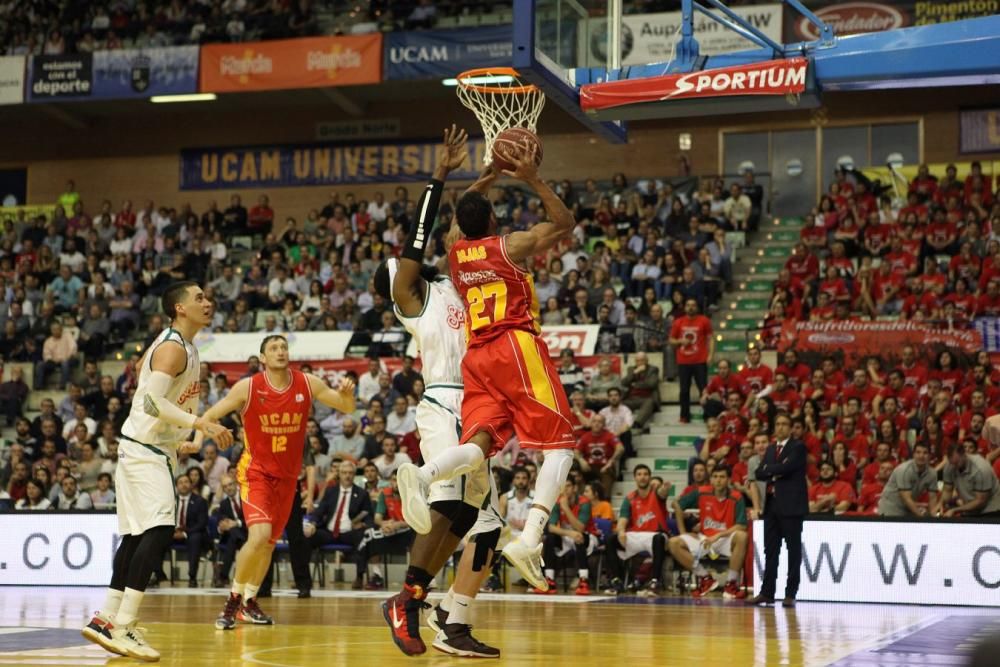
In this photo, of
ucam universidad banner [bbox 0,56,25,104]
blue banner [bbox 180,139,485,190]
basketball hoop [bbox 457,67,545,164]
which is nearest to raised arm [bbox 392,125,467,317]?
basketball hoop [bbox 457,67,545,164]

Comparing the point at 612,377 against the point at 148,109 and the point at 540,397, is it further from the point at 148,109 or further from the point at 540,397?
the point at 148,109

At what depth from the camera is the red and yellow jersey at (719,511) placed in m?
15.8

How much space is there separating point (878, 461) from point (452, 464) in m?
10.0

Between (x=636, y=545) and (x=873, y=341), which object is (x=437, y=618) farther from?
(x=873, y=341)

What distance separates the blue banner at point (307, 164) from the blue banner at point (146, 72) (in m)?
3.25

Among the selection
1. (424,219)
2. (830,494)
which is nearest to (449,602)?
(424,219)

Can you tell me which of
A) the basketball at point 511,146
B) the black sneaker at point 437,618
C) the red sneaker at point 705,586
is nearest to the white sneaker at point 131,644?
the black sneaker at point 437,618

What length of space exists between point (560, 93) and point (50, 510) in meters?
9.56

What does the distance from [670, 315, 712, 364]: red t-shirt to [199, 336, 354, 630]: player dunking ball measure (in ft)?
31.6

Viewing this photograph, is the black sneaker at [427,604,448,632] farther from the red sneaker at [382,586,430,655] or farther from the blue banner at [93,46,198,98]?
the blue banner at [93,46,198,98]

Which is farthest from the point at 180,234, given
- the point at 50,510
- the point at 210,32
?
the point at 50,510

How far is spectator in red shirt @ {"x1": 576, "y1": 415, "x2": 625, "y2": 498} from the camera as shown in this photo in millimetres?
17828

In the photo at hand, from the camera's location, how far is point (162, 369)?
8383 millimetres

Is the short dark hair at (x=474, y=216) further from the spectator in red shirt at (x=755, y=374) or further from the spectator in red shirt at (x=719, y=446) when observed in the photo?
the spectator in red shirt at (x=755, y=374)
